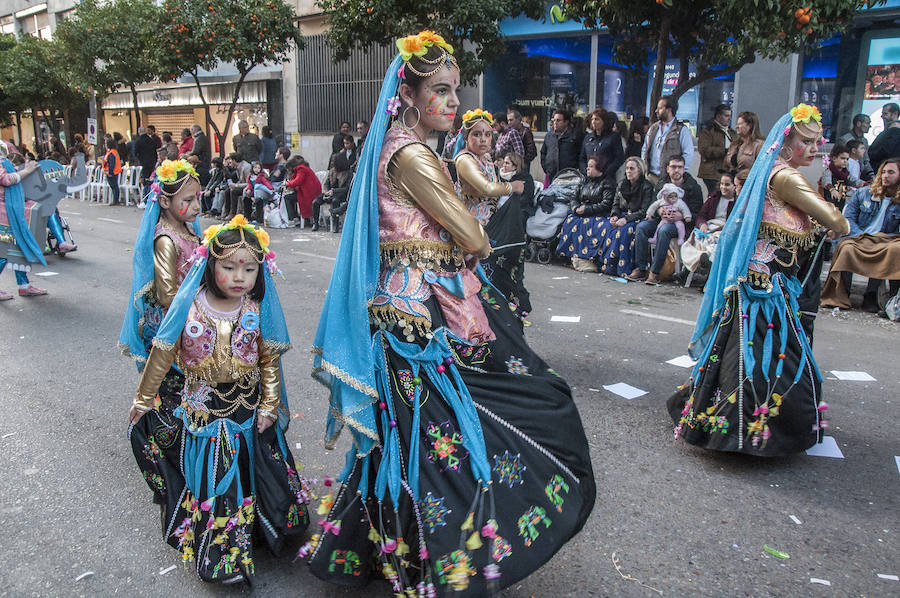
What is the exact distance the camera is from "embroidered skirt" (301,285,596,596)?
2.55 metres

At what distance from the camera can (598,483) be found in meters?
3.86

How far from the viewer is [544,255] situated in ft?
34.5

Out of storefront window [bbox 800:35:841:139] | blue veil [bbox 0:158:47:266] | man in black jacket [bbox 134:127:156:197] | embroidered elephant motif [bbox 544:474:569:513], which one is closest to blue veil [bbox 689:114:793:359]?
embroidered elephant motif [bbox 544:474:569:513]

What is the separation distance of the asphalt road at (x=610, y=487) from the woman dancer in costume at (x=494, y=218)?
764mm

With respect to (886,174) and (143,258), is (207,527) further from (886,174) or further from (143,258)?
(886,174)

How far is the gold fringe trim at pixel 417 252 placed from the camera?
266cm

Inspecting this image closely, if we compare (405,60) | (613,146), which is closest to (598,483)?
(405,60)

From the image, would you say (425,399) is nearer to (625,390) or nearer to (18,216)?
(625,390)

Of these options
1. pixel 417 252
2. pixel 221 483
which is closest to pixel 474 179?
pixel 417 252

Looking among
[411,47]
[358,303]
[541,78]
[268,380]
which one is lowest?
[268,380]

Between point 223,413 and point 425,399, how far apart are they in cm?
100

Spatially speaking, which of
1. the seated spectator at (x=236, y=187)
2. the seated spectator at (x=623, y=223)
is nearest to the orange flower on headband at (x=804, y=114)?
the seated spectator at (x=623, y=223)

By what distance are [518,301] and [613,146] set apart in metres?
5.50

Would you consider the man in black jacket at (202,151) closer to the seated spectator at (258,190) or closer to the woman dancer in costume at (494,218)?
the seated spectator at (258,190)
